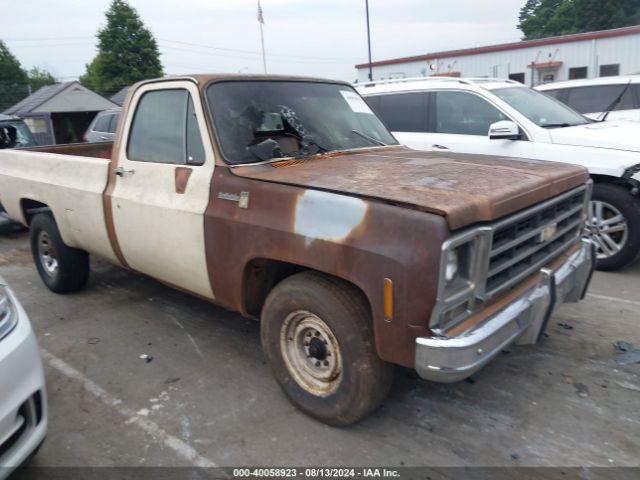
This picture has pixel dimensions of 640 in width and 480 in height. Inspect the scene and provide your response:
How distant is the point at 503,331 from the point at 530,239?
67 cm

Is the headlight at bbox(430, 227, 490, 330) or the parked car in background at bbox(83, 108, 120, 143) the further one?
the parked car in background at bbox(83, 108, 120, 143)

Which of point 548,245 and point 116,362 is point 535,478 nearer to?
point 548,245

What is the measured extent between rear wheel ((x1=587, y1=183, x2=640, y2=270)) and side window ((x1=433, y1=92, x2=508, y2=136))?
4.75ft

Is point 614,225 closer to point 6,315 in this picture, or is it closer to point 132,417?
point 132,417

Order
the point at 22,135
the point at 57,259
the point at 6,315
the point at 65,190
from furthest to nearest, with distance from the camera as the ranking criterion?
the point at 22,135 < the point at 57,259 < the point at 65,190 < the point at 6,315

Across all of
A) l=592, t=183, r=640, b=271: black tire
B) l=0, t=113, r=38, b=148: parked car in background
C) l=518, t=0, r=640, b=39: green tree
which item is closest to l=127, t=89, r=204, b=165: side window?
l=592, t=183, r=640, b=271: black tire

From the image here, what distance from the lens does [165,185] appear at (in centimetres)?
373

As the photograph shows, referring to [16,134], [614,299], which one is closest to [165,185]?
[614,299]

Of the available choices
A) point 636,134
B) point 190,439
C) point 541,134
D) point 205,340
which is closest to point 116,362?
point 205,340

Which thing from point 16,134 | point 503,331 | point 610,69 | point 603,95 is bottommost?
Answer: point 503,331

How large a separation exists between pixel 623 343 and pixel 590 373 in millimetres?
589

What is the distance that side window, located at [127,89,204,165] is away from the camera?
12.1 ft

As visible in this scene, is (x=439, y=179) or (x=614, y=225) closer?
(x=439, y=179)

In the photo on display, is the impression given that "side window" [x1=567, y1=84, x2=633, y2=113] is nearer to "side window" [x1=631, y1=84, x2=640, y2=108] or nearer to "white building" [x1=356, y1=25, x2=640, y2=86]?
"side window" [x1=631, y1=84, x2=640, y2=108]
